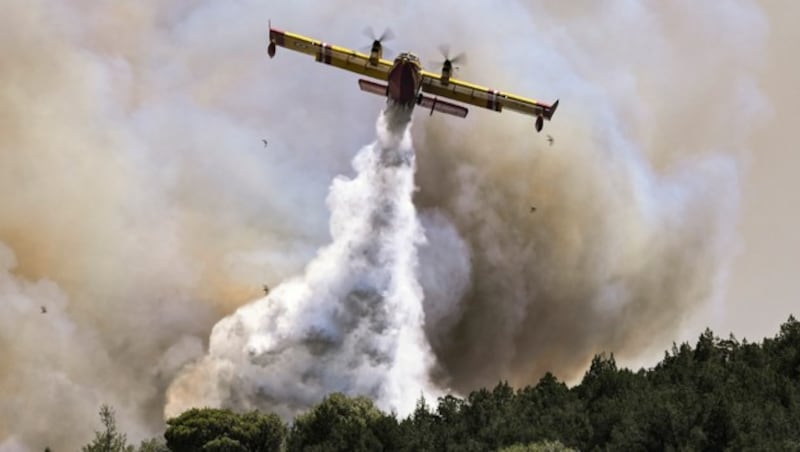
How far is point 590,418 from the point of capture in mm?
105938

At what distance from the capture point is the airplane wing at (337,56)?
118750 millimetres

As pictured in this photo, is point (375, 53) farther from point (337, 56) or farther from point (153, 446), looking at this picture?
point (153, 446)

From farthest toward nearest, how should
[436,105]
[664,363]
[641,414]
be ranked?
→ [664,363], [436,105], [641,414]

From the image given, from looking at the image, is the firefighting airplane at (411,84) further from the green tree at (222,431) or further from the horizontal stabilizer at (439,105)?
the green tree at (222,431)

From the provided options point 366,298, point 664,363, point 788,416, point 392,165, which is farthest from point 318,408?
point 788,416

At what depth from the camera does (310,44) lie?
12156 centimetres

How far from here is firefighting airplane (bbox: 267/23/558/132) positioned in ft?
384

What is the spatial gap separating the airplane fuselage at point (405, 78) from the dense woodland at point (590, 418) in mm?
32624

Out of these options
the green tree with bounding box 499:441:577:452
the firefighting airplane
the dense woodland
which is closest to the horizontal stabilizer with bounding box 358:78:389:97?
the firefighting airplane

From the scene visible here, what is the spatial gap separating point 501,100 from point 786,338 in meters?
43.8

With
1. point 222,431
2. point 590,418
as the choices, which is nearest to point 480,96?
point 590,418

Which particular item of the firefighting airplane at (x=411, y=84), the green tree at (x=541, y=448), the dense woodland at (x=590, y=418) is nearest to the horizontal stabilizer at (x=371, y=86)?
the firefighting airplane at (x=411, y=84)

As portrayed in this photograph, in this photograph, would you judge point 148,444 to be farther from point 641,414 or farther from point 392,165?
point 641,414

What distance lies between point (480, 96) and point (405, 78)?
1115 cm
